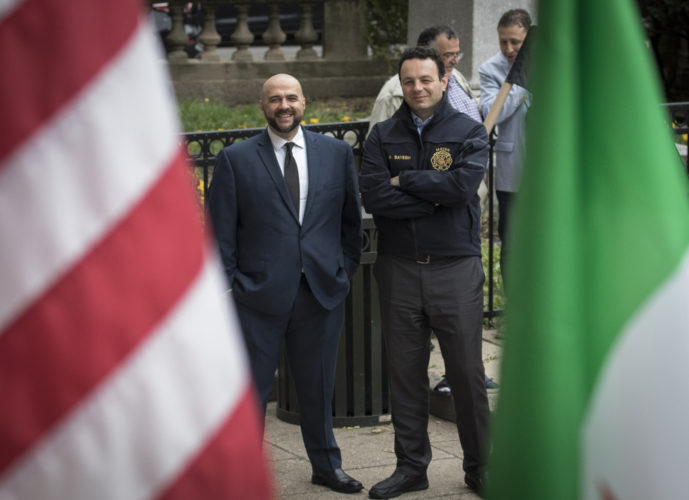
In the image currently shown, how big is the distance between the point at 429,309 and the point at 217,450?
375cm

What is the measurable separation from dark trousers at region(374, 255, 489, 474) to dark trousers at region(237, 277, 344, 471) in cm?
32

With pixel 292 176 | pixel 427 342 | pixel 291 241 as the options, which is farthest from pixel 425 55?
pixel 427 342

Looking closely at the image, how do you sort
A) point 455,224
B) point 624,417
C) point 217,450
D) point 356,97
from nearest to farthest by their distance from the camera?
point 217,450
point 624,417
point 455,224
point 356,97

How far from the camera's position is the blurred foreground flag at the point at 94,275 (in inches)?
58.3

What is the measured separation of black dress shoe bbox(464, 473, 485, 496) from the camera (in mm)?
5391

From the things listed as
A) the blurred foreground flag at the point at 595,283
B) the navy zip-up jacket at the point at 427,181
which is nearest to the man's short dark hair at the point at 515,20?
the navy zip-up jacket at the point at 427,181

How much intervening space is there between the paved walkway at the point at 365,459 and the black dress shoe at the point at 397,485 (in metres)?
0.04

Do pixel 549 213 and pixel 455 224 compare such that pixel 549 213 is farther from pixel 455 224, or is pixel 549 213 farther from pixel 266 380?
pixel 266 380

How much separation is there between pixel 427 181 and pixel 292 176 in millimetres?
698

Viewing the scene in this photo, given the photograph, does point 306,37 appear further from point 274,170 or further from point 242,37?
point 274,170

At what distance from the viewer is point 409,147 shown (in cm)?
532

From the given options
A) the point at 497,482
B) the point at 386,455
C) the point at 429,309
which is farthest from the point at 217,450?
the point at 386,455

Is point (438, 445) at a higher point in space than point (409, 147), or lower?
lower

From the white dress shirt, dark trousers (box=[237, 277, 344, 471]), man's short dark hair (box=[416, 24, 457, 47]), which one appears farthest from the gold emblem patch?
man's short dark hair (box=[416, 24, 457, 47])
